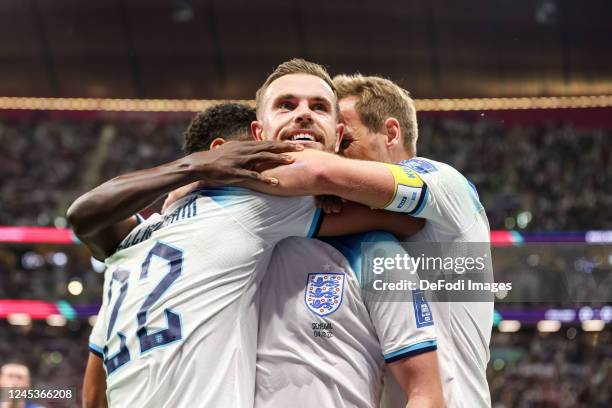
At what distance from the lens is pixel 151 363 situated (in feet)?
6.56

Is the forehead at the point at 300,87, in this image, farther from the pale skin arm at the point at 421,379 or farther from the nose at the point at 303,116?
the pale skin arm at the point at 421,379

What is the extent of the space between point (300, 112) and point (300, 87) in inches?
3.7

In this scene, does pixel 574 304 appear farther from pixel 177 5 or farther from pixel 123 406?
pixel 123 406

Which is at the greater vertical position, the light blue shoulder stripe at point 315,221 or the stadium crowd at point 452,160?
the stadium crowd at point 452,160

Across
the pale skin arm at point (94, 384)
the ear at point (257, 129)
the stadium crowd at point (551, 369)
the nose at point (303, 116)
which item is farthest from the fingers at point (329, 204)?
the stadium crowd at point (551, 369)

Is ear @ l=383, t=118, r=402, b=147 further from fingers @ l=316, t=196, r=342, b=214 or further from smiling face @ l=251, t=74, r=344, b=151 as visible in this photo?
fingers @ l=316, t=196, r=342, b=214

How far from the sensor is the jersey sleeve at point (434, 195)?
212 centimetres

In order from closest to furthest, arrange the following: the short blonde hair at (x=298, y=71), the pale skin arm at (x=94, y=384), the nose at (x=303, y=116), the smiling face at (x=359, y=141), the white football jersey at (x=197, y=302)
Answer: the white football jersey at (x=197, y=302) < the nose at (x=303, y=116) < the short blonde hair at (x=298, y=71) < the smiling face at (x=359, y=141) < the pale skin arm at (x=94, y=384)

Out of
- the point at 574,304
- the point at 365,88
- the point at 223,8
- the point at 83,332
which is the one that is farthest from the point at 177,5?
the point at 365,88

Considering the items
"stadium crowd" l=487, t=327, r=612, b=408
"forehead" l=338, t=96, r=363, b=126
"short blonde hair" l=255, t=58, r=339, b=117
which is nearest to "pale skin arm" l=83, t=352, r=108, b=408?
"short blonde hair" l=255, t=58, r=339, b=117

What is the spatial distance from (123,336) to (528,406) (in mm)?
9155

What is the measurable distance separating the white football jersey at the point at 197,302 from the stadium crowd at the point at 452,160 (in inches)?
400

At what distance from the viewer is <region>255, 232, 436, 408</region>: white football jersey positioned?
208cm

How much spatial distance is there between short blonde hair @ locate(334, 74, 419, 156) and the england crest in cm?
64
